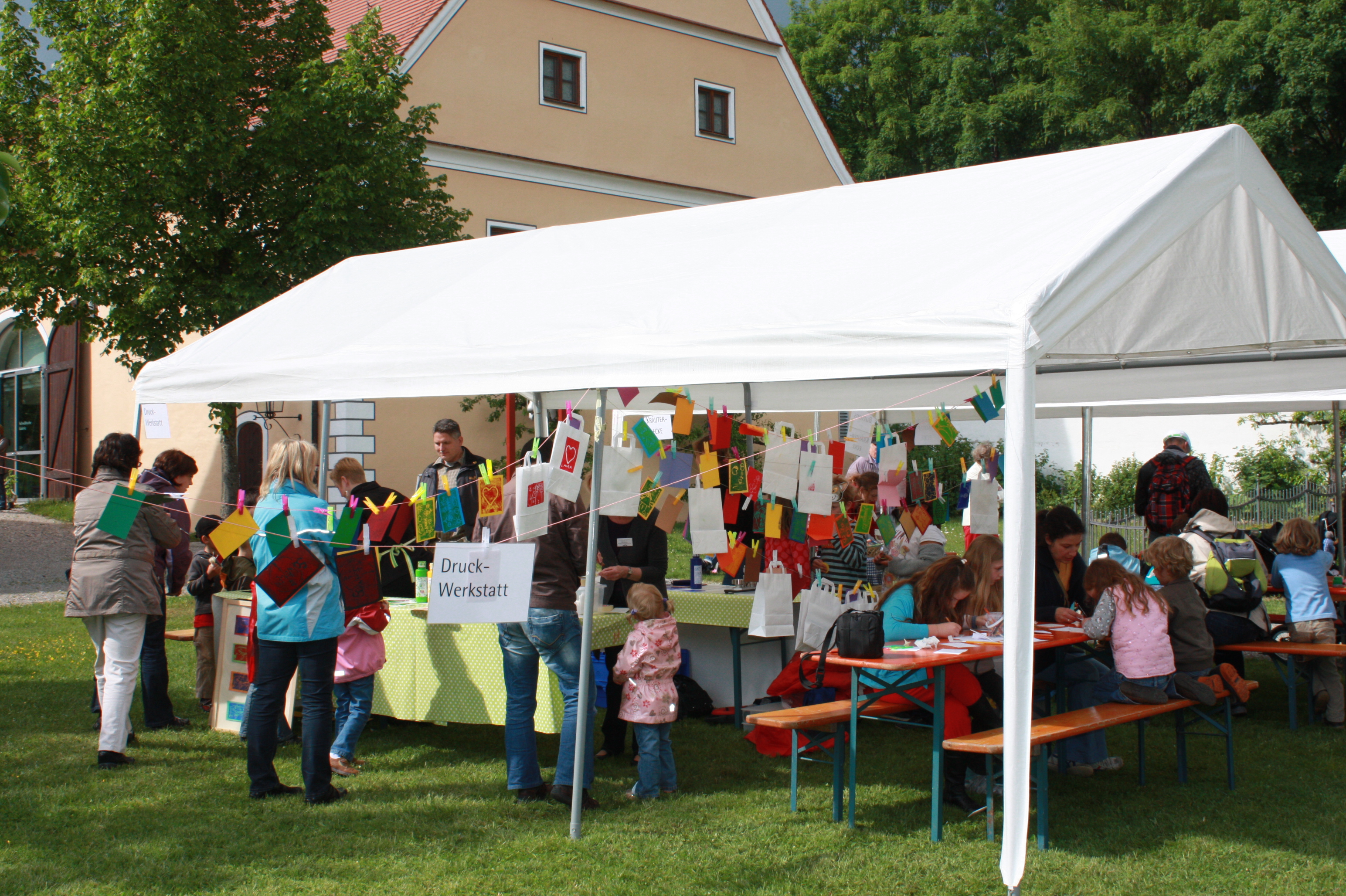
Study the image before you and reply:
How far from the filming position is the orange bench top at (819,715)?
4855mm

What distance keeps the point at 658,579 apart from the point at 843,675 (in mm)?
1031

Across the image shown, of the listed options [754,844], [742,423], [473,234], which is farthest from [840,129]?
[754,844]

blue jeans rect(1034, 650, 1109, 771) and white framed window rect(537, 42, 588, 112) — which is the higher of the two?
white framed window rect(537, 42, 588, 112)

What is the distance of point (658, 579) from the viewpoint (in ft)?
19.7

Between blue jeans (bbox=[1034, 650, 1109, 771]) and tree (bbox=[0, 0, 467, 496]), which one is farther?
tree (bbox=[0, 0, 467, 496])

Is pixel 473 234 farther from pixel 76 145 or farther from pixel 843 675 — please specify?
pixel 843 675

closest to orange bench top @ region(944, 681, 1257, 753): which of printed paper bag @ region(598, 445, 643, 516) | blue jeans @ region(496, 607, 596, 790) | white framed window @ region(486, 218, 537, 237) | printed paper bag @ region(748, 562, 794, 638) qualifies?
printed paper bag @ region(748, 562, 794, 638)

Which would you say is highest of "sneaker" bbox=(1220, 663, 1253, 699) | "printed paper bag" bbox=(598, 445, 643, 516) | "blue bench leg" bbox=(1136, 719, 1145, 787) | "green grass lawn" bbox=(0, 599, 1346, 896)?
"printed paper bag" bbox=(598, 445, 643, 516)

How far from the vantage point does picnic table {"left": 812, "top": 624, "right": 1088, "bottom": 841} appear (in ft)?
15.0

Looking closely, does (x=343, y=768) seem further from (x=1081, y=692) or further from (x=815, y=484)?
(x=1081, y=692)

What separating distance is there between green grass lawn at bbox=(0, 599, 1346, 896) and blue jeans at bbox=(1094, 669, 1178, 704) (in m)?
0.39

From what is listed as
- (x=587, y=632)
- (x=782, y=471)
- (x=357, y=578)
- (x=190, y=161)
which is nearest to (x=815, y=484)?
(x=782, y=471)

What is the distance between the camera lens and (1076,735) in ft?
16.2

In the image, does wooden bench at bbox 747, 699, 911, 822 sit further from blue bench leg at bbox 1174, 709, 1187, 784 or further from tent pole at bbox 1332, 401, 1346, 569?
tent pole at bbox 1332, 401, 1346, 569
